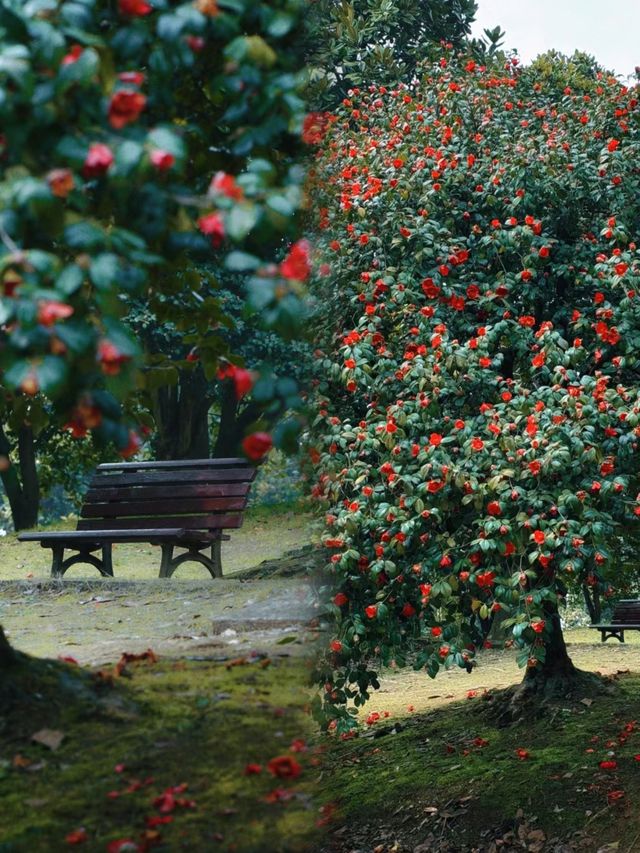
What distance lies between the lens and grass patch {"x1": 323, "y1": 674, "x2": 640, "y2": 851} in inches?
279

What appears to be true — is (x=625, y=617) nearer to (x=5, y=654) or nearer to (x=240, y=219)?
(x=5, y=654)

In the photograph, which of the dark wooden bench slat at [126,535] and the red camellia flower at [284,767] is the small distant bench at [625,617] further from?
the red camellia flower at [284,767]

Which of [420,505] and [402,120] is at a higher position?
[402,120]

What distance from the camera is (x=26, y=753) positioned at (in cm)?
221

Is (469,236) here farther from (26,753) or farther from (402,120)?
(26,753)

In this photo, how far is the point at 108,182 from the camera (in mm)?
1871

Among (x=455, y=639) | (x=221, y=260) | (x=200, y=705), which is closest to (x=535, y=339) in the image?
(x=455, y=639)

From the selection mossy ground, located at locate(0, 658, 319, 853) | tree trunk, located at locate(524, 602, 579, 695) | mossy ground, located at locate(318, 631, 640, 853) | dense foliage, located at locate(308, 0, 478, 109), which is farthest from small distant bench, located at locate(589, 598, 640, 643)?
mossy ground, located at locate(0, 658, 319, 853)

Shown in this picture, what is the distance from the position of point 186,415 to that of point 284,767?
7.17 ft

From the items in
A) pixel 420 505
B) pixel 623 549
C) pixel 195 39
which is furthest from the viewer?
pixel 623 549

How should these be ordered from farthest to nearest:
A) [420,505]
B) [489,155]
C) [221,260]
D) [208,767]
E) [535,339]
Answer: [489,155] < [535,339] < [420,505] < [221,260] < [208,767]

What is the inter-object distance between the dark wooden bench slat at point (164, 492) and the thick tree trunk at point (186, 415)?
190mm

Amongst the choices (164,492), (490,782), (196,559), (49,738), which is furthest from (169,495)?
(490,782)

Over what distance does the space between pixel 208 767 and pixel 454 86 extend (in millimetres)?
6612
